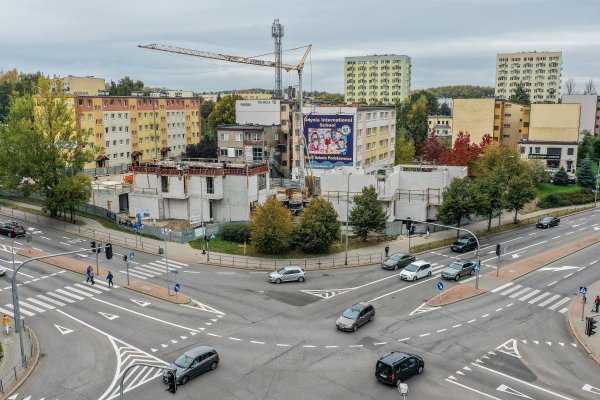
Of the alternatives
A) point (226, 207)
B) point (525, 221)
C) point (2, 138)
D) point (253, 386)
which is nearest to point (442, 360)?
point (253, 386)

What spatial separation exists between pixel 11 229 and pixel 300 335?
37.4 m

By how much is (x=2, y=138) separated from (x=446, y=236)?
52349mm

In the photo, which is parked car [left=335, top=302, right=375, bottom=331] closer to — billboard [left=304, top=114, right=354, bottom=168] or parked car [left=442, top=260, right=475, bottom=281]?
parked car [left=442, top=260, right=475, bottom=281]

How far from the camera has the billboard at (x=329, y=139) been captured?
85188 millimetres

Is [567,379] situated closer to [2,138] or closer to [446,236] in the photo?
[446,236]

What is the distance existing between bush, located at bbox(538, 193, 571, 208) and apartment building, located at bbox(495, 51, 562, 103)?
112055 millimetres

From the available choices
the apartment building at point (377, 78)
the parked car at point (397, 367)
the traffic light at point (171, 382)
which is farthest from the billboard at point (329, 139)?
the apartment building at point (377, 78)

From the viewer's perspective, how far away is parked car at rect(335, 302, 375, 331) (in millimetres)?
34500

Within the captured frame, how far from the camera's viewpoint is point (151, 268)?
4875 centimetres

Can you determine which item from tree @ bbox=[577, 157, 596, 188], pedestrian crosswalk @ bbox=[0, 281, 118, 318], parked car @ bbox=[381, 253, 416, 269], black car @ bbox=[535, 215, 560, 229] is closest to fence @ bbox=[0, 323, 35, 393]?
pedestrian crosswalk @ bbox=[0, 281, 118, 318]

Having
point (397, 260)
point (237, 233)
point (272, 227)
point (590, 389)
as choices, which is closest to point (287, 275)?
point (272, 227)

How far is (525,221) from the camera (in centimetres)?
7162

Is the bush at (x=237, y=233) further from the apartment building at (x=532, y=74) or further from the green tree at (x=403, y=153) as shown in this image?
the apartment building at (x=532, y=74)

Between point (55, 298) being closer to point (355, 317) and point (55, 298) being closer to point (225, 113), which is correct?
point (355, 317)
